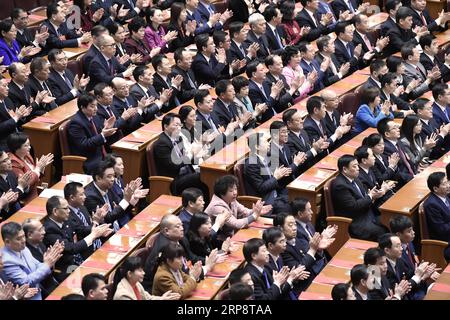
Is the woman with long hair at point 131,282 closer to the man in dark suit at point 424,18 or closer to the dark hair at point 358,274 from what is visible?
the dark hair at point 358,274

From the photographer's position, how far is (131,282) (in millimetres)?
5281

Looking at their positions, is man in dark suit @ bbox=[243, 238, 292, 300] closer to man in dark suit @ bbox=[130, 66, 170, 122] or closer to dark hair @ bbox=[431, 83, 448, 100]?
man in dark suit @ bbox=[130, 66, 170, 122]

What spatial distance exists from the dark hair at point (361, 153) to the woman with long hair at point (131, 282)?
1.85 meters

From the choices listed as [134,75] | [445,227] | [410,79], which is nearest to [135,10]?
[134,75]

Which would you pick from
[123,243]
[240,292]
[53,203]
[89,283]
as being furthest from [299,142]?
[89,283]

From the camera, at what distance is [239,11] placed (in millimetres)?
9117

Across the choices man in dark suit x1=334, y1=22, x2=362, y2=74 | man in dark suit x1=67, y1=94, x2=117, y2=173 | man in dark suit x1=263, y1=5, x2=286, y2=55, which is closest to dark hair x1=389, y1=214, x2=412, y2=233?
man in dark suit x1=67, y1=94, x2=117, y2=173

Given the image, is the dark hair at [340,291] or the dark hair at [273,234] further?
the dark hair at [273,234]

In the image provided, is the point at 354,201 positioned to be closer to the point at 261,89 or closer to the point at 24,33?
the point at 261,89

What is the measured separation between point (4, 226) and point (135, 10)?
12.1 feet

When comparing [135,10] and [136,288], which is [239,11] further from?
[136,288]

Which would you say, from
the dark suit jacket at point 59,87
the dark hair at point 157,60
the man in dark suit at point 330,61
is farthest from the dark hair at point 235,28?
the dark suit jacket at point 59,87

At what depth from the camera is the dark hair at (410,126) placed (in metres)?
7.25

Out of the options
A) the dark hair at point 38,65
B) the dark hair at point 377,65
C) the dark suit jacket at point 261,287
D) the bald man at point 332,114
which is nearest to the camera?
the dark suit jacket at point 261,287
